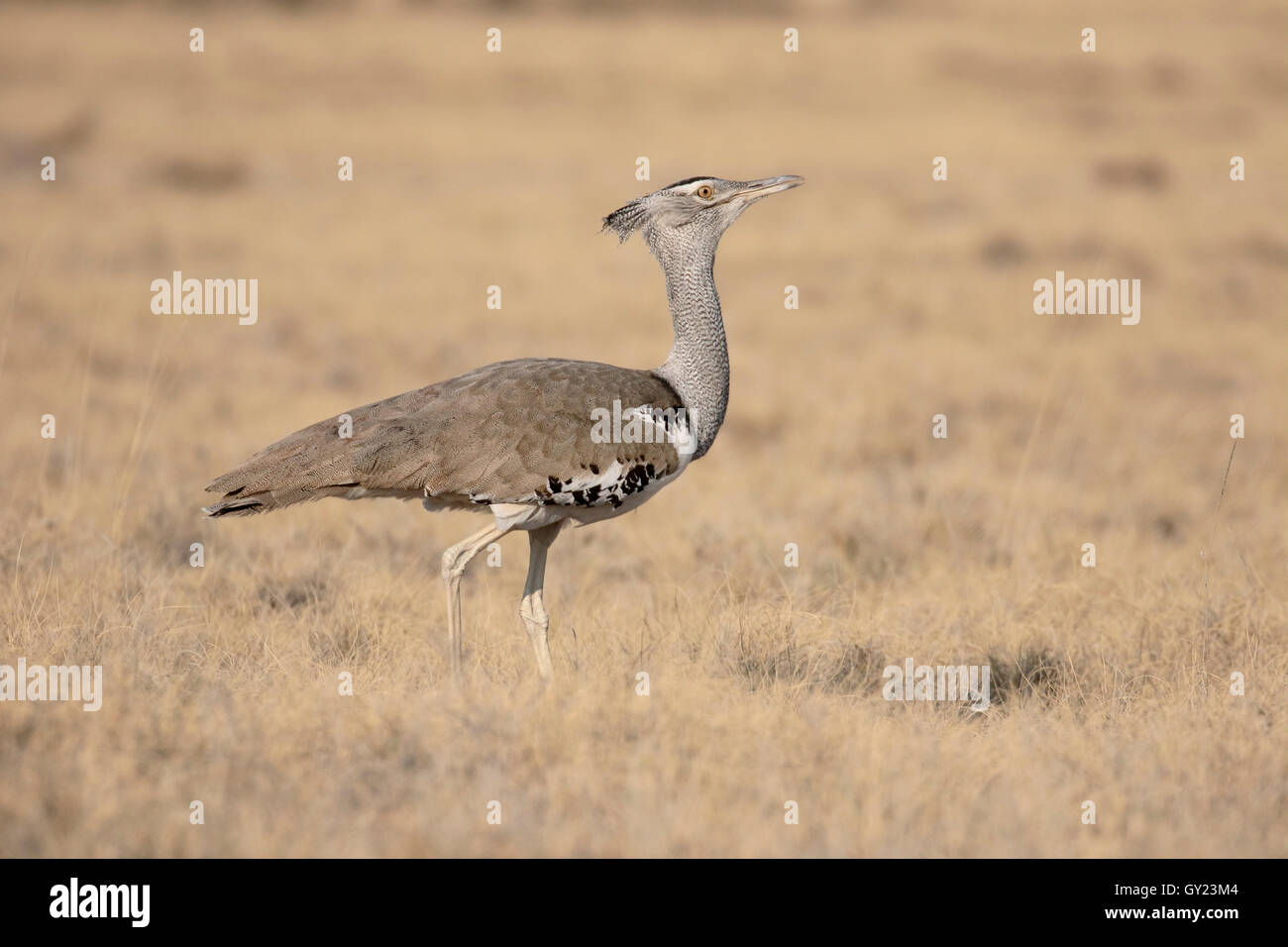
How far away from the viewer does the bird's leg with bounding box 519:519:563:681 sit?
4.21 meters

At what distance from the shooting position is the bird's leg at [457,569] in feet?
13.7

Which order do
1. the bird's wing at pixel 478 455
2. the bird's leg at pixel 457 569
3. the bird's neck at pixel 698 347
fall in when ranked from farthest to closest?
the bird's neck at pixel 698 347
the bird's leg at pixel 457 569
the bird's wing at pixel 478 455

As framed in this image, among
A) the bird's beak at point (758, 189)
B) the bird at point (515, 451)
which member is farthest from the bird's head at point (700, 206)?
the bird at point (515, 451)

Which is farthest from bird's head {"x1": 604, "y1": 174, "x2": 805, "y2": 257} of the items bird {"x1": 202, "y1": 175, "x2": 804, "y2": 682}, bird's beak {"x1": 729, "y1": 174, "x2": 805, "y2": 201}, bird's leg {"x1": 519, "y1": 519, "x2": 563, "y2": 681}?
bird's leg {"x1": 519, "y1": 519, "x2": 563, "y2": 681}

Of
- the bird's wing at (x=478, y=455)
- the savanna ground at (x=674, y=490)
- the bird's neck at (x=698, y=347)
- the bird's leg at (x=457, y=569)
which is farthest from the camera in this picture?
the bird's neck at (x=698, y=347)

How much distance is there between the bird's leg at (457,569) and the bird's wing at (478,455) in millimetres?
140

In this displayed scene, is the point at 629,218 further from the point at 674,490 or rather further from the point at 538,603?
the point at 674,490

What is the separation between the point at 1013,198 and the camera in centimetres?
1426

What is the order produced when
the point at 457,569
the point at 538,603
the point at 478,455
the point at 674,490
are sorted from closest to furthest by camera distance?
the point at 478,455, the point at 457,569, the point at 538,603, the point at 674,490

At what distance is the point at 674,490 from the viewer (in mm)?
6934

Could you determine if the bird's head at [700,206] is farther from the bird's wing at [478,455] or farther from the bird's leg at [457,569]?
the bird's leg at [457,569]

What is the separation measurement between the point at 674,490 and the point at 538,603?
2.67m

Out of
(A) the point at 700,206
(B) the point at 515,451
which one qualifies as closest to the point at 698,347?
(A) the point at 700,206
